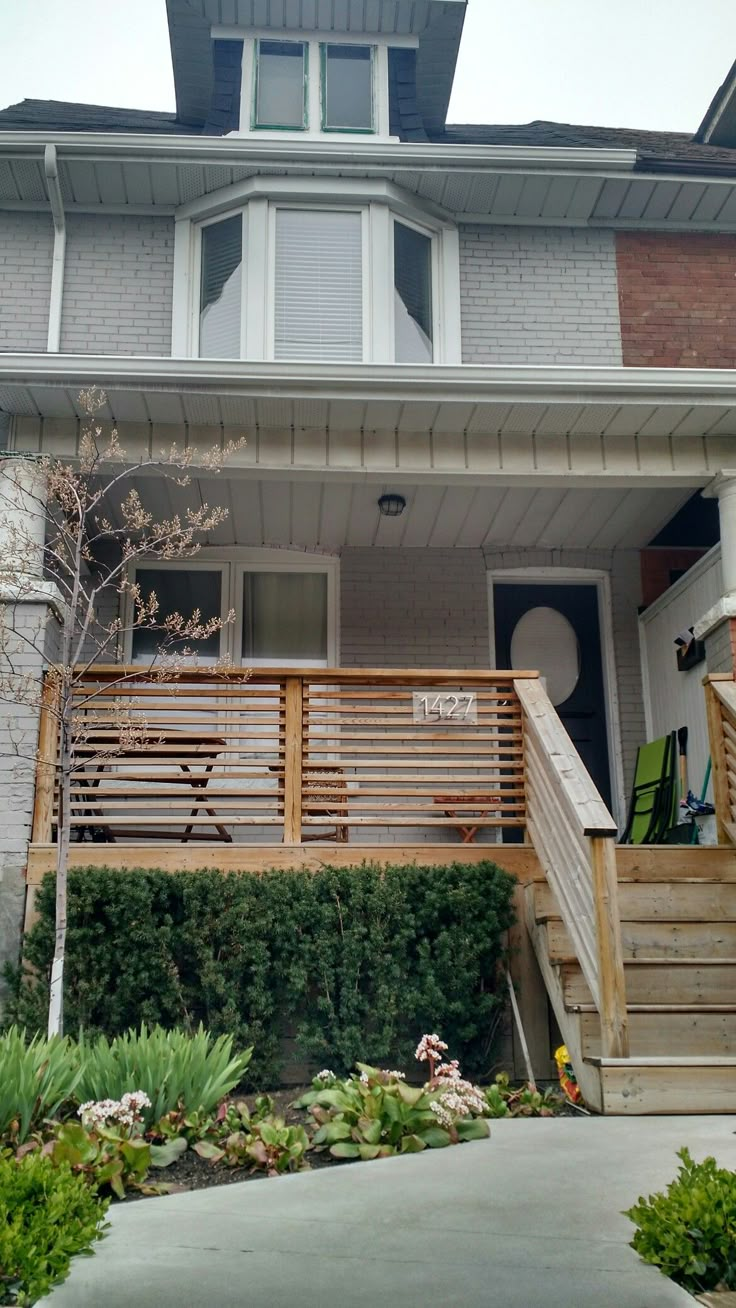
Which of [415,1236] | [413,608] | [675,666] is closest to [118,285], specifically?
[413,608]

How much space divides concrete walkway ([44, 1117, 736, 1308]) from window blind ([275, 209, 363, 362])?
5898 mm

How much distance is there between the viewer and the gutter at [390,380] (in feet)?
22.7

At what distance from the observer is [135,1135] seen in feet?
13.7

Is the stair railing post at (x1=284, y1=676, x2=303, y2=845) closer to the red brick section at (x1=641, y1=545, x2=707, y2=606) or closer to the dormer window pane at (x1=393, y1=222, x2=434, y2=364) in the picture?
the dormer window pane at (x1=393, y1=222, x2=434, y2=364)

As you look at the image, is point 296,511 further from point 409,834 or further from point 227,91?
point 227,91

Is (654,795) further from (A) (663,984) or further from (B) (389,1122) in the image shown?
(B) (389,1122)

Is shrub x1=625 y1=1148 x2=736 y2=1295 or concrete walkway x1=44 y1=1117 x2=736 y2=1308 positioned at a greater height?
shrub x1=625 y1=1148 x2=736 y2=1295

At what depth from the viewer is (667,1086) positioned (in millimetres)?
4672

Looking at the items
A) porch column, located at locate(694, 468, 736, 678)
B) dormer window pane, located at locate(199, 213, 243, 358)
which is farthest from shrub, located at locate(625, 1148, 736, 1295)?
dormer window pane, located at locate(199, 213, 243, 358)

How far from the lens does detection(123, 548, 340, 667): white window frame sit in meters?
8.95

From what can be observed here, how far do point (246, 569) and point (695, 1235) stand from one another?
6.73 m

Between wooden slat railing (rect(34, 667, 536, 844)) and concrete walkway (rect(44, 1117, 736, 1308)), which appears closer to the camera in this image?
concrete walkway (rect(44, 1117, 736, 1308))

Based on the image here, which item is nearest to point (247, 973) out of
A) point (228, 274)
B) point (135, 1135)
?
point (135, 1135)

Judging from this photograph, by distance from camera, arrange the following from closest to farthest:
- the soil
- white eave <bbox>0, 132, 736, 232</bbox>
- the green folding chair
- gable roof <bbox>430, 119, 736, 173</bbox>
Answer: the soil → the green folding chair → white eave <bbox>0, 132, 736, 232</bbox> → gable roof <bbox>430, 119, 736, 173</bbox>
